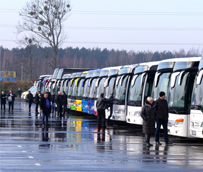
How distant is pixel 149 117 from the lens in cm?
1644

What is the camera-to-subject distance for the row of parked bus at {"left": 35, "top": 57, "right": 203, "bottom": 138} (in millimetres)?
16547

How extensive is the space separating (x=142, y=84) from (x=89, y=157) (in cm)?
1043

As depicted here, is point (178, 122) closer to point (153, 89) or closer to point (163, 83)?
point (163, 83)

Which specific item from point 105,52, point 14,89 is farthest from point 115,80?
point 105,52

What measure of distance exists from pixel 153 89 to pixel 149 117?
12.9 ft

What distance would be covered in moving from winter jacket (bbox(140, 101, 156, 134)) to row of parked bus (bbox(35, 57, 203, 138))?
1123mm

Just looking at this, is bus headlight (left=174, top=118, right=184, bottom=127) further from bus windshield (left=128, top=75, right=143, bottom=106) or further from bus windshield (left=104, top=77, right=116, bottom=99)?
bus windshield (left=104, top=77, right=116, bottom=99)

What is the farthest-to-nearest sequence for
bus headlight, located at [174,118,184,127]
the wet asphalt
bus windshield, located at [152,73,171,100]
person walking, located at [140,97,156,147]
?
bus windshield, located at [152,73,171,100] → bus headlight, located at [174,118,184,127] → person walking, located at [140,97,156,147] → the wet asphalt

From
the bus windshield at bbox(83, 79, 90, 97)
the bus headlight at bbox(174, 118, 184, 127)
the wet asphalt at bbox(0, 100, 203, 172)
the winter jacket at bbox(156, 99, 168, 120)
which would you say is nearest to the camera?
the wet asphalt at bbox(0, 100, 203, 172)

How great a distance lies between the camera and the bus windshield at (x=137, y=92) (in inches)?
915

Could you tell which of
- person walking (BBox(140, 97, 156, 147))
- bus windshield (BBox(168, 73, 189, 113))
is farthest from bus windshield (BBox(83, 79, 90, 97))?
person walking (BBox(140, 97, 156, 147))

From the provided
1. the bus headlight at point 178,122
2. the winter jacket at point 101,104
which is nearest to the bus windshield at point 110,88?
the winter jacket at point 101,104

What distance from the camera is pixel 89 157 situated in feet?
43.2

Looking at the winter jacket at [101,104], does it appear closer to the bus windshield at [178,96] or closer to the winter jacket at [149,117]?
the bus windshield at [178,96]
